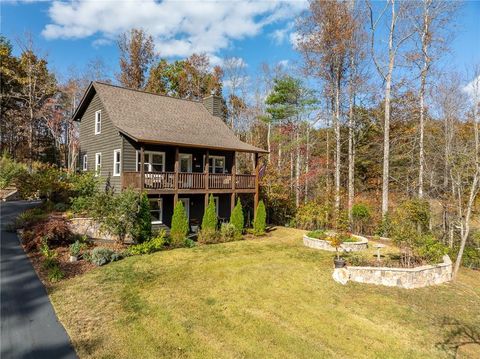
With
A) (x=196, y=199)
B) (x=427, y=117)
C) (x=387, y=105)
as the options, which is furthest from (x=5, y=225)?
(x=427, y=117)

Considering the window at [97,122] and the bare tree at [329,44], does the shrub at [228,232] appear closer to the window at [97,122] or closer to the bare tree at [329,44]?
the bare tree at [329,44]

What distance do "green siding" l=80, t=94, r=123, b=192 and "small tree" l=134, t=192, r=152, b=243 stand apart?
3.48 meters

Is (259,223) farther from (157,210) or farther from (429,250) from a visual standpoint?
(429,250)

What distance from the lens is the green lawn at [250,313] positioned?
6.05 metres

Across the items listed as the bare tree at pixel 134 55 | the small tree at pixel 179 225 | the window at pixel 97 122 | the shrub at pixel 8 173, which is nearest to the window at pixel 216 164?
the small tree at pixel 179 225

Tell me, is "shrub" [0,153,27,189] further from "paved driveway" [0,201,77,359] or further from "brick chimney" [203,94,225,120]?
"paved driveway" [0,201,77,359]

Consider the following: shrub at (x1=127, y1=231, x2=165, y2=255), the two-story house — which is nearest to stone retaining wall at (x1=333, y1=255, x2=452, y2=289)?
shrub at (x1=127, y1=231, x2=165, y2=255)

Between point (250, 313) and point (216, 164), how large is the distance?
12.7m

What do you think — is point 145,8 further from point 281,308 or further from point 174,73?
Answer: point 174,73

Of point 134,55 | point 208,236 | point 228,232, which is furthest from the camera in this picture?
point 134,55

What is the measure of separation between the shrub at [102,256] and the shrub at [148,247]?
2.68 ft

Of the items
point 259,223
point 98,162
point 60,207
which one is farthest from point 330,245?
point 98,162

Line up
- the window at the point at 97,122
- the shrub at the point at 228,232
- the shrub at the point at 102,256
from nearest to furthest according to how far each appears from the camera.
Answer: the shrub at the point at 102,256 < the shrub at the point at 228,232 < the window at the point at 97,122

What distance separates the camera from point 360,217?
60.5 feet
